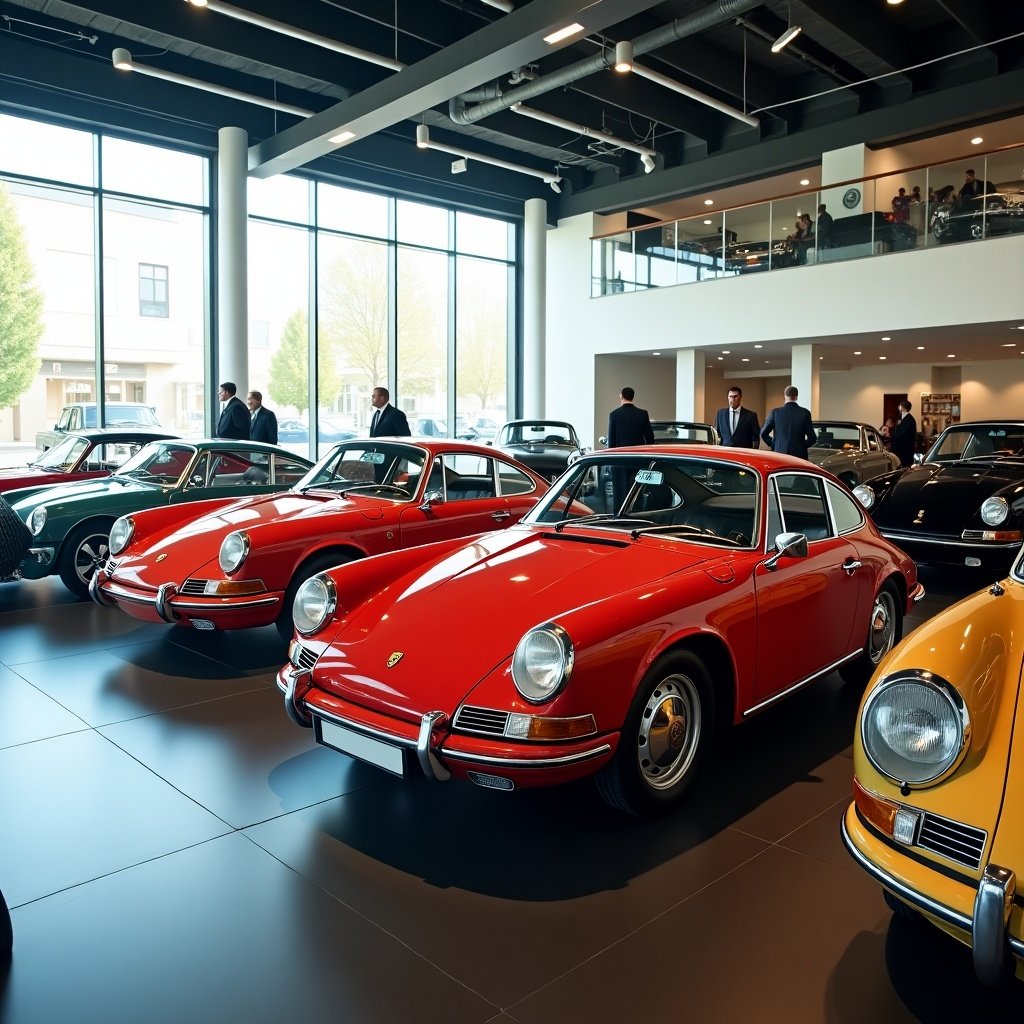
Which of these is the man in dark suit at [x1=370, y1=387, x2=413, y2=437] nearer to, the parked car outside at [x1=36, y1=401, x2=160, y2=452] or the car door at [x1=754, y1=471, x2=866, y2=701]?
the parked car outside at [x1=36, y1=401, x2=160, y2=452]

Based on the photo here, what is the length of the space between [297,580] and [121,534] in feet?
4.73

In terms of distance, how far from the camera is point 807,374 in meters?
17.6

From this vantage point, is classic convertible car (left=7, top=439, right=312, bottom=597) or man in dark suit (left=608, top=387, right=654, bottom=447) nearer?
classic convertible car (left=7, top=439, right=312, bottom=597)

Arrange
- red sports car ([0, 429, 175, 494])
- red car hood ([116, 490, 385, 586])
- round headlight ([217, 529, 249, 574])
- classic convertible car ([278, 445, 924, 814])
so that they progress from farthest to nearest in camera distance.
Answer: red sports car ([0, 429, 175, 494]) → red car hood ([116, 490, 385, 586]) → round headlight ([217, 529, 249, 574]) → classic convertible car ([278, 445, 924, 814])

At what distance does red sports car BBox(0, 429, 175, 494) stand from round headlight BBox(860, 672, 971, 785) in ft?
26.1

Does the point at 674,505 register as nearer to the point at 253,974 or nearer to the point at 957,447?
the point at 253,974

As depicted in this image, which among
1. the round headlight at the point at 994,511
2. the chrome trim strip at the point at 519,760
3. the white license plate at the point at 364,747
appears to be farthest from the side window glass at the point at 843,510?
the round headlight at the point at 994,511

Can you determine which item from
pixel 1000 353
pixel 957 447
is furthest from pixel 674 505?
pixel 1000 353

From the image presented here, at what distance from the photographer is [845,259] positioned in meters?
15.1

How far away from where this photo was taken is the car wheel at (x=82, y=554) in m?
6.82

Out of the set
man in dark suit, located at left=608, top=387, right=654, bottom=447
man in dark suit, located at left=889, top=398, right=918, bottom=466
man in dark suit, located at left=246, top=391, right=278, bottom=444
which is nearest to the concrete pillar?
man in dark suit, located at left=889, top=398, right=918, bottom=466

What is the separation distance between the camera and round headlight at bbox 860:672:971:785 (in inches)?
84.9

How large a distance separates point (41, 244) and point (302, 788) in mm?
13050

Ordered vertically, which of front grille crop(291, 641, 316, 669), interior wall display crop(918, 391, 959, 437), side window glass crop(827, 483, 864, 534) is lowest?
front grille crop(291, 641, 316, 669)
